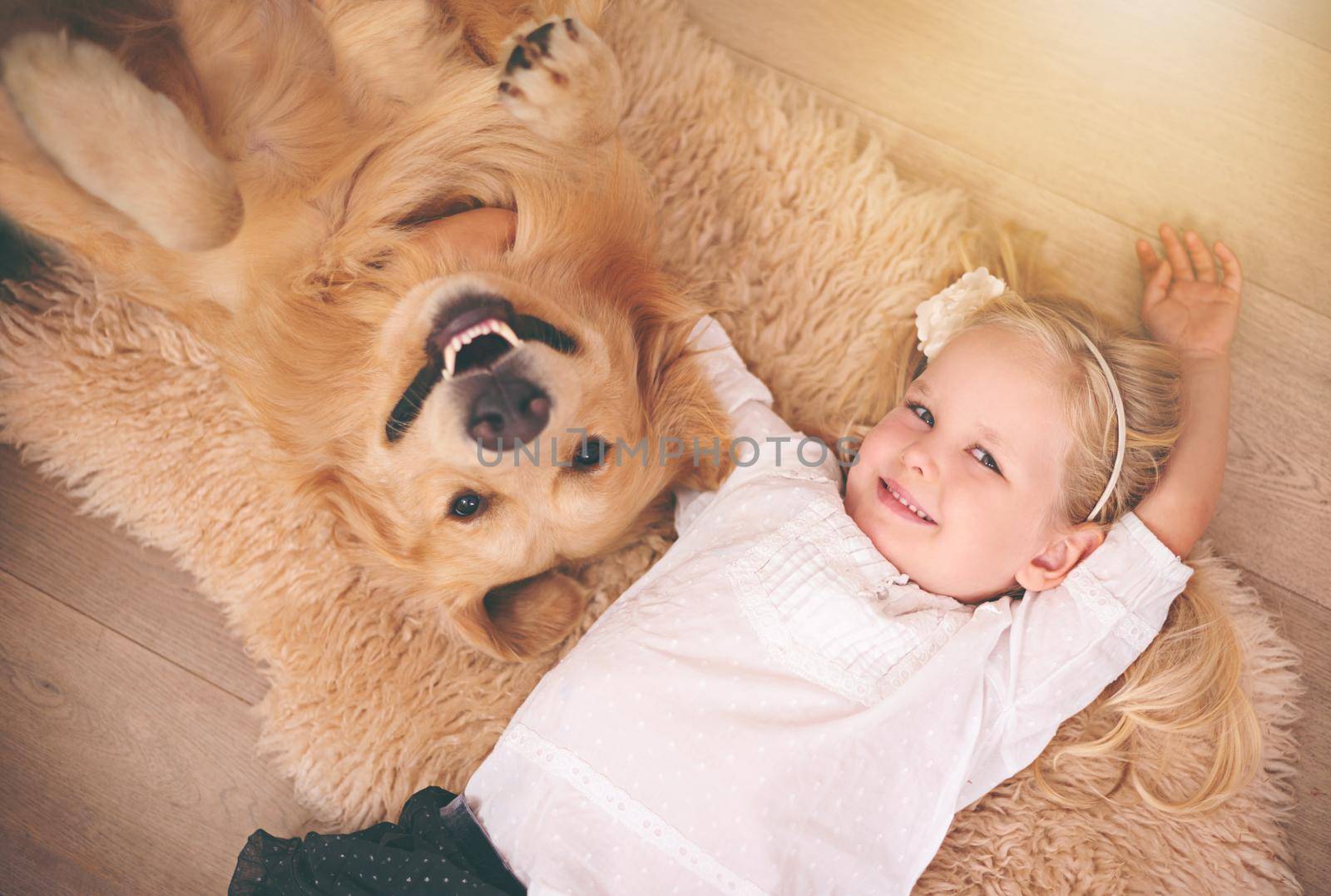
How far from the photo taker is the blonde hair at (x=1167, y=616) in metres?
1.80

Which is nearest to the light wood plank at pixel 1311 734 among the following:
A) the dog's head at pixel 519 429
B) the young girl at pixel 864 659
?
the young girl at pixel 864 659

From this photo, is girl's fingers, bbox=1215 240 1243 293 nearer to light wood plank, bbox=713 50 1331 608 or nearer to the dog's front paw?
light wood plank, bbox=713 50 1331 608

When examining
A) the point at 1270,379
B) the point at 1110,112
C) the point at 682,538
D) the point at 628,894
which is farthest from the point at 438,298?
the point at 1270,379

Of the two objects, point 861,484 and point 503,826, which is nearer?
point 503,826

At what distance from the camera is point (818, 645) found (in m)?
1.75

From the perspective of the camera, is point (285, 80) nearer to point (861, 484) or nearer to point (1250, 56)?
point (861, 484)

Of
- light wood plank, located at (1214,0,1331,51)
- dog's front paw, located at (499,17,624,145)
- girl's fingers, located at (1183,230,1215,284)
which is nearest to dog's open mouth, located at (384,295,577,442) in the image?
dog's front paw, located at (499,17,624,145)

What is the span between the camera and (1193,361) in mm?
2004

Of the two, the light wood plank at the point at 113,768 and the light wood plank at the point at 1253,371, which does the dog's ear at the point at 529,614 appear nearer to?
the light wood plank at the point at 113,768

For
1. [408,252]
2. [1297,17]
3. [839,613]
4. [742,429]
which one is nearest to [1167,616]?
[839,613]

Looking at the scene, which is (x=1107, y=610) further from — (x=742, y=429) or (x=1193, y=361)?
(x=742, y=429)

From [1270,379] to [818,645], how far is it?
136cm

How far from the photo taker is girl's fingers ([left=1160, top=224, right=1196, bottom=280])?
2.12 meters

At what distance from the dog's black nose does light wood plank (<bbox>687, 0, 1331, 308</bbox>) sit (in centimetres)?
136
